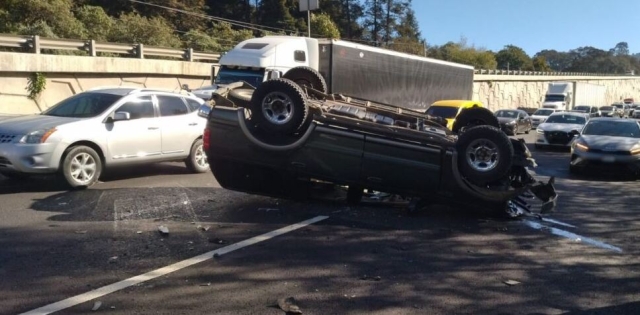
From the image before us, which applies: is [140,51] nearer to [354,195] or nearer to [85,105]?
[85,105]

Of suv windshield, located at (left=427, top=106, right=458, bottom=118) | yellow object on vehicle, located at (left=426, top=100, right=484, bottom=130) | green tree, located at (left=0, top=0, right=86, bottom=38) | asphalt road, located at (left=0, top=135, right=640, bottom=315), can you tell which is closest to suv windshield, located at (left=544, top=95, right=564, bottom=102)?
yellow object on vehicle, located at (left=426, top=100, right=484, bottom=130)

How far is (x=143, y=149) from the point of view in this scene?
11016 mm

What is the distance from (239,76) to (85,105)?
7.81m

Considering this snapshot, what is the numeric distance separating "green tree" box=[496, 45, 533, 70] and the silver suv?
105751mm

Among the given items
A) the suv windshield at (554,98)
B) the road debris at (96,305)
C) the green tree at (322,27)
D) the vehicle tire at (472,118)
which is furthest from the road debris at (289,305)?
the green tree at (322,27)

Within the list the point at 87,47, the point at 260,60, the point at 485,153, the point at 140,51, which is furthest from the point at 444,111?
the point at 485,153

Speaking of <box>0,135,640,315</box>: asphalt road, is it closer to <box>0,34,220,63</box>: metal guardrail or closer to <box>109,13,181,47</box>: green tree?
<box>0,34,220,63</box>: metal guardrail

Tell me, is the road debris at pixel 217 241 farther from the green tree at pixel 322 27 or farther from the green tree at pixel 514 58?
the green tree at pixel 514 58

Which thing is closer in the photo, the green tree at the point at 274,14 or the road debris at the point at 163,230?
the road debris at the point at 163,230

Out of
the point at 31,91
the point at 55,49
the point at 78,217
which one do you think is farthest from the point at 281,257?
A: the point at 55,49

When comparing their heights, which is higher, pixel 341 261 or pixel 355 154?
pixel 355 154

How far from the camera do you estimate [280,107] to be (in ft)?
27.5

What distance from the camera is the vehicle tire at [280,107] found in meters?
8.23

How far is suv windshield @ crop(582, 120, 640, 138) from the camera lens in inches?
611
